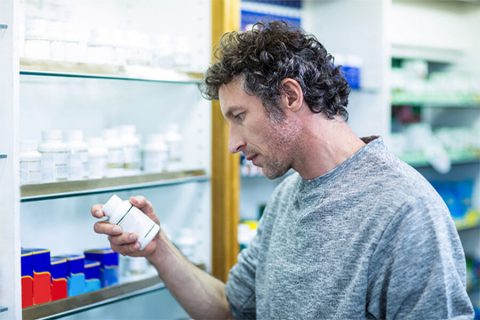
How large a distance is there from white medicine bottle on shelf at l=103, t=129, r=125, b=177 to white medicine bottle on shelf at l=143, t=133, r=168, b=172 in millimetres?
164

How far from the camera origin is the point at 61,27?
6.66 feet

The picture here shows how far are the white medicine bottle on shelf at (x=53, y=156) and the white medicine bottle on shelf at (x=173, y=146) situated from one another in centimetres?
55

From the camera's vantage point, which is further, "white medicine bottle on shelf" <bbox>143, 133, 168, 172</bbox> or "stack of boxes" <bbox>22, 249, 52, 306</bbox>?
"white medicine bottle on shelf" <bbox>143, 133, 168, 172</bbox>

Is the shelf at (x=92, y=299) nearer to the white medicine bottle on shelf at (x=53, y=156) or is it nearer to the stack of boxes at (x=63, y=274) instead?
the stack of boxes at (x=63, y=274)

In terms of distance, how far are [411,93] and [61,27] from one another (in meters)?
2.44

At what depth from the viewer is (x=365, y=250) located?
66.0 inches

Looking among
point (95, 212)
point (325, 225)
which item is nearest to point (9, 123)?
point (95, 212)

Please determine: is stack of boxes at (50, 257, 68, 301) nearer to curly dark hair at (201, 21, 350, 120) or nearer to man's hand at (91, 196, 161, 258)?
man's hand at (91, 196, 161, 258)

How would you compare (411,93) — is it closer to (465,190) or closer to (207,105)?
(465,190)

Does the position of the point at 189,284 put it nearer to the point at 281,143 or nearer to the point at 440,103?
the point at 281,143

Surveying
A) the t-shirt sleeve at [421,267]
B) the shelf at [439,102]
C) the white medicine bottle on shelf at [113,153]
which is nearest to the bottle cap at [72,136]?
the white medicine bottle on shelf at [113,153]

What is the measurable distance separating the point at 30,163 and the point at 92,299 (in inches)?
20.9

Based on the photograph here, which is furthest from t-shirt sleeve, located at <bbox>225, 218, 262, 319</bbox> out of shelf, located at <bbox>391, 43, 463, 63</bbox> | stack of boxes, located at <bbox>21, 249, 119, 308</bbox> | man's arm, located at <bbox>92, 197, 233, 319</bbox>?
shelf, located at <bbox>391, 43, 463, 63</bbox>

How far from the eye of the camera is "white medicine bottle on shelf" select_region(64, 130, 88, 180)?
6.81 ft
